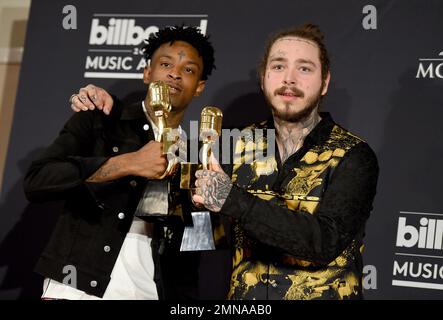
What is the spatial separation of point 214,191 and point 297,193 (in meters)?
0.35

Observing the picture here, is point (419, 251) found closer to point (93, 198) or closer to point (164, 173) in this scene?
point (164, 173)

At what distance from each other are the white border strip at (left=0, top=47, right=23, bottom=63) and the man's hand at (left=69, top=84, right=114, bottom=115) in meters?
1.41

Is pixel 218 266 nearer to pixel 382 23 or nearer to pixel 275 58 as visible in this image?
pixel 275 58

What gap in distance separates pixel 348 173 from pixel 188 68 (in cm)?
90

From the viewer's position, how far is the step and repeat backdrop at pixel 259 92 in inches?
113

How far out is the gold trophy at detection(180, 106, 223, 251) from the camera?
6.68 feet

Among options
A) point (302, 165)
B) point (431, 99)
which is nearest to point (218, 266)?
point (302, 165)

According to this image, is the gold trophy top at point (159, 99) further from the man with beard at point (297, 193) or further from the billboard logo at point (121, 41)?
the billboard logo at point (121, 41)

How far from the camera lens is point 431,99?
2936 millimetres

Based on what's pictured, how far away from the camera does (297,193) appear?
2.17 m

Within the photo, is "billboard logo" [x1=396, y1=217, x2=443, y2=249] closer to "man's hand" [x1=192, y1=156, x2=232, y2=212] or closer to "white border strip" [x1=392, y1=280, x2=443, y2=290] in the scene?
"white border strip" [x1=392, y1=280, x2=443, y2=290]

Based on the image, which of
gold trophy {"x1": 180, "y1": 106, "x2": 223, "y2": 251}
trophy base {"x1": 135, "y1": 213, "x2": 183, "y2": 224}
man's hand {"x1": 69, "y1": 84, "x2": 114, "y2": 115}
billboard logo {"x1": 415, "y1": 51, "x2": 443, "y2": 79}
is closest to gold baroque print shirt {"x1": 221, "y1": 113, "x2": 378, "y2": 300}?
gold trophy {"x1": 180, "y1": 106, "x2": 223, "y2": 251}

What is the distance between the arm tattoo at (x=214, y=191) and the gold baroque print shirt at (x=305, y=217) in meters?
0.02

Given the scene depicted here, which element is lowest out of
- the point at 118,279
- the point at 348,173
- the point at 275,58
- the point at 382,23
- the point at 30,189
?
the point at 118,279
